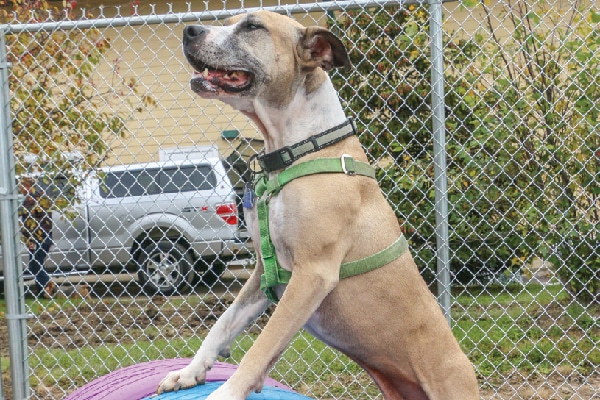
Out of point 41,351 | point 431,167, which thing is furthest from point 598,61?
point 41,351

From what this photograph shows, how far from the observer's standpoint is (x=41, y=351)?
6.15 metres

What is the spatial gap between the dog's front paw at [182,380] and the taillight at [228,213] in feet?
9.59

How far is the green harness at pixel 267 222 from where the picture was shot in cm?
252

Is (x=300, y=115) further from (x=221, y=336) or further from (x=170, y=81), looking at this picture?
(x=170, y=81)

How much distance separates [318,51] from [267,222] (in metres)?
0.57

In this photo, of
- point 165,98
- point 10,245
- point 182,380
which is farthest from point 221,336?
point 165,98

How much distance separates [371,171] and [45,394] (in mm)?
3395

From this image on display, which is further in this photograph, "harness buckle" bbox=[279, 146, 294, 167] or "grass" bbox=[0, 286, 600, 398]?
"grass" bbox=[0, 286, 600, 398]

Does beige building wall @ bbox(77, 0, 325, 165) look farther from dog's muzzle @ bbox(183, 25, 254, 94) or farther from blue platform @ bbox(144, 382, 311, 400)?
dog's muzzle @ bbox(183, 25, 254, 94)

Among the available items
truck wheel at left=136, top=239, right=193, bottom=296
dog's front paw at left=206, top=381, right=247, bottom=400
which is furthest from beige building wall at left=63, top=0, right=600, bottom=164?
dog's front paw at left=206, top=381, right=247, bottom=400

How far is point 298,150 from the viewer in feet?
8.38

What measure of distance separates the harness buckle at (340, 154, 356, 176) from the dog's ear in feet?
1.00

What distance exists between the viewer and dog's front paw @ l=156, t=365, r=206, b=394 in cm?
264

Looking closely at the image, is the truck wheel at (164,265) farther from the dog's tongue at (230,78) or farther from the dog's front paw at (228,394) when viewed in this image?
the dog's front paw at (228,394)
